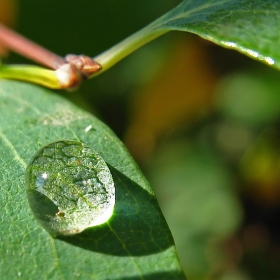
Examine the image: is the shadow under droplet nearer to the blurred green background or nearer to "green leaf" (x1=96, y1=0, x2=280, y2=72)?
"green leaf" (x1=96, y1=0, x2=280, y2=72)

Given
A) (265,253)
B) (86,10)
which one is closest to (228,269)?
(265,253)

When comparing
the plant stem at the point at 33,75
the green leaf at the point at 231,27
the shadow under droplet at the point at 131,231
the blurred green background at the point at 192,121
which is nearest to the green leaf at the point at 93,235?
the shadow under droplet at the point at 131,231

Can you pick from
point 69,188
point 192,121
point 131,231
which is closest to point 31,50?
point 69,188

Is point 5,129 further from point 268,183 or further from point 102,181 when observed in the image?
point 268,183

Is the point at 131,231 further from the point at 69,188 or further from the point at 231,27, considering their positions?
the point at 231,27

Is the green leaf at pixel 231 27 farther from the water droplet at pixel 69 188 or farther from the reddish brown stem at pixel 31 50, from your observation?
the water droplet at pixel 69 188
